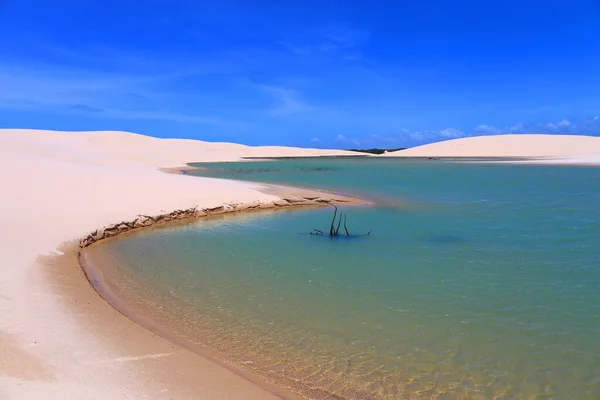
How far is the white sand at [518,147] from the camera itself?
206 ft

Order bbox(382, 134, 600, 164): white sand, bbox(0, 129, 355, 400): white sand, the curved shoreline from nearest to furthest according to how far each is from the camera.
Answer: bbox(0, 129, 355, 400): white sand → the curved shoreline → bbox(382, 134, 600, 164): white sand

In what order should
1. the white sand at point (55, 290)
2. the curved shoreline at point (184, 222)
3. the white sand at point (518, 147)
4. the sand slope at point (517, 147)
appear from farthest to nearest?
the sand slope at point (517, 147), the white sand at point (518, 147), the curved shoreline at point (184, 222), the white sand at point (55, 290)

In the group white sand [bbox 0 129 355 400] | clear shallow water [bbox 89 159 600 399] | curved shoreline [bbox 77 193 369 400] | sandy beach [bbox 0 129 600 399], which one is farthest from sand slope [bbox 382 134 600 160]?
sandy beach [bbox 0 129 600 399]

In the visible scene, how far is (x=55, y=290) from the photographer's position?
6.42 metres

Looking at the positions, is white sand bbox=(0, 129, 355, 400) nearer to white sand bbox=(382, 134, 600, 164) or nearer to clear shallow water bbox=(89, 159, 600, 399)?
clear shallow water bbox=(89, 159, 600, 399)

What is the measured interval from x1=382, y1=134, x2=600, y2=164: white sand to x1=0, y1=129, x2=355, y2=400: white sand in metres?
57.2

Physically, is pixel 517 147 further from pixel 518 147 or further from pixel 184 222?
pixel 184 222

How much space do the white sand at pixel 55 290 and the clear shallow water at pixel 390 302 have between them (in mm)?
994

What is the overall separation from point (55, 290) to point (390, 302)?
15.7ft

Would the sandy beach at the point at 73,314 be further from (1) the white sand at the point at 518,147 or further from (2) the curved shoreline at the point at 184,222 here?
(1) the white sand at the point at 518,147

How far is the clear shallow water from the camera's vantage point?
4684 millimetres

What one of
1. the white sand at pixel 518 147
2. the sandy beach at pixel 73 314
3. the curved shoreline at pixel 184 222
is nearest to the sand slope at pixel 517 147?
the white sand at pixel 518 147

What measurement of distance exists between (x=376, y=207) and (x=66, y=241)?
35.5ft

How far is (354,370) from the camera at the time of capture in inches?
187
